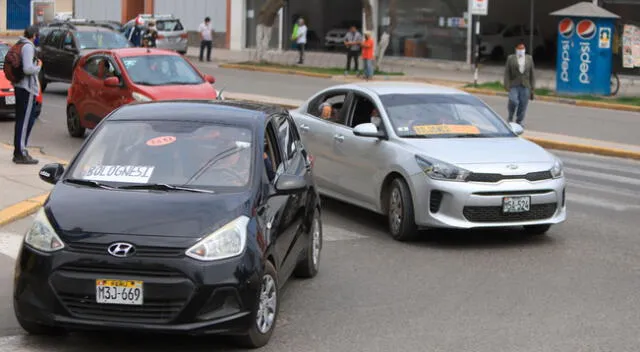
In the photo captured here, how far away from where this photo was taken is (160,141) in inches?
327

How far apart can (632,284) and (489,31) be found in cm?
3419

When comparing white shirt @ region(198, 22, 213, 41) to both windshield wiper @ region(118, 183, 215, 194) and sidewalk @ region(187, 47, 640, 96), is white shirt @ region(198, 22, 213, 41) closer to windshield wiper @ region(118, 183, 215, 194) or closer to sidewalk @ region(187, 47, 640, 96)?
sidewalk @ region(187, 47, 640, 96)

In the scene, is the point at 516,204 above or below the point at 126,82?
below

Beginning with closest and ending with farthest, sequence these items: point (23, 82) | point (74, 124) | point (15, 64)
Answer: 1. point (15, 64)
2. point (23, 82)
3. point (74, 124)

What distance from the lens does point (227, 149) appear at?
826 centimetres

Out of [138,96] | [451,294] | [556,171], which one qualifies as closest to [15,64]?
[138,96]

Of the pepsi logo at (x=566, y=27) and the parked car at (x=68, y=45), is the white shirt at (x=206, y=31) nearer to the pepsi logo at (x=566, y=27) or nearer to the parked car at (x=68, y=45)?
the parked car at (x=68, y=45)

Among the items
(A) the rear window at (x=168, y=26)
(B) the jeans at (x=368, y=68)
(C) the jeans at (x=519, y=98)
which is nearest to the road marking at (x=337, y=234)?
(C) the jeans at (x=519, y=98)

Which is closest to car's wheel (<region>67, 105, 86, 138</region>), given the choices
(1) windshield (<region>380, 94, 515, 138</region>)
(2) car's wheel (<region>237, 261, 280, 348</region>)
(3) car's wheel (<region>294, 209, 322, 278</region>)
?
(1) windshield (<region>380, 94, 515, 138</region>)

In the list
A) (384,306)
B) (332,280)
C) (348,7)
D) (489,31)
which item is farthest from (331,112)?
(348,7)

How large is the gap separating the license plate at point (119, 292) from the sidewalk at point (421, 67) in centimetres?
2603

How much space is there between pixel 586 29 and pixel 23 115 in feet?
59.0

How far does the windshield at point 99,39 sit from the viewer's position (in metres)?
28.2

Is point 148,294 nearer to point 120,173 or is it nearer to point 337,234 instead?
point 120,173
